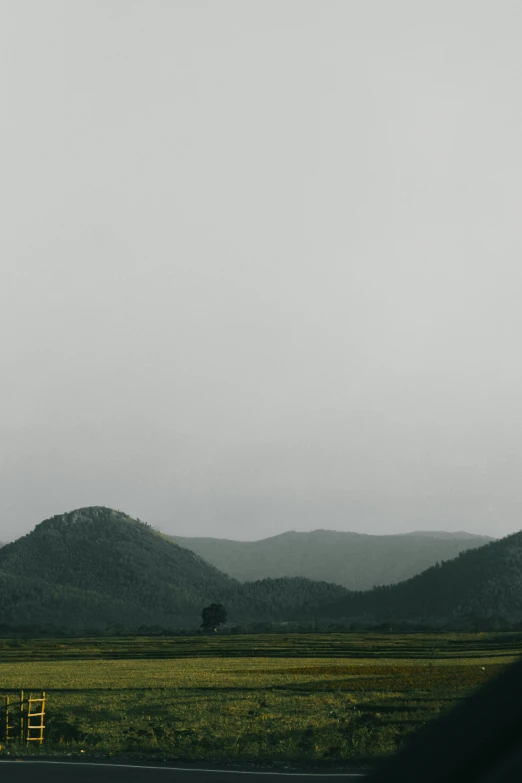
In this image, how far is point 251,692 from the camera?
4675 cm

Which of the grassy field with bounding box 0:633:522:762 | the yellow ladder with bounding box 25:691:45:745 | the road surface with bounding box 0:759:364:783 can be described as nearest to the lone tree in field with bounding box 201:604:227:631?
the grassy field with bounding box 0:633:522:762

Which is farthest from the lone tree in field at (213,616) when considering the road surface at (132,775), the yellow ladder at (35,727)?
the road surface at (132,775)

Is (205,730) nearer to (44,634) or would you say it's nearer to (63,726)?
(63,726)

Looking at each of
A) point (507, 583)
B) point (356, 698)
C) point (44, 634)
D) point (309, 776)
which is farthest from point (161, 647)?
point (507, 583)

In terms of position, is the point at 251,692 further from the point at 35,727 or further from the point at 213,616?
the point at 213,616

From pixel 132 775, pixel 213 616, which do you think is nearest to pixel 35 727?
pixel 132 775

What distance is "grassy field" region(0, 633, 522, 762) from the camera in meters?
24.4

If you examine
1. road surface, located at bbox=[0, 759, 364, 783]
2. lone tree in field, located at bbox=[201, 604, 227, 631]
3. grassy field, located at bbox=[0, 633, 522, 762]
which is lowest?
grassy field, located at bbox=[0, 633, 522, 762]

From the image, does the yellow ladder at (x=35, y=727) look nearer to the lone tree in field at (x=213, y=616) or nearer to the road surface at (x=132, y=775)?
the road surface at (x=132, y=775)

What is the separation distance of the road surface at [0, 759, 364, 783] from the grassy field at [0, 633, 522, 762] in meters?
2.22

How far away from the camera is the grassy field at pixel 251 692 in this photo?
962 inches

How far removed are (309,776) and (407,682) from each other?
112 feet

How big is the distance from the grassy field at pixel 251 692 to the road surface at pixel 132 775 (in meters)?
2.22

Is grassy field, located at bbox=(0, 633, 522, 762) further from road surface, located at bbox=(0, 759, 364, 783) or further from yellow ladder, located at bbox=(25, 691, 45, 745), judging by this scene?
road surface, located at bbox=(0, 759, 364, 783)
